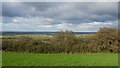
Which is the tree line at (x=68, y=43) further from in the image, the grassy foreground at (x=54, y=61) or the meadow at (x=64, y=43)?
the grassy foreground at (x=54, y=61)

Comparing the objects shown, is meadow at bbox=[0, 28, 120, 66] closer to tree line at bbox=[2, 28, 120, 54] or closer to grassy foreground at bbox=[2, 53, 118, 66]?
tree line at bbox=[2, 28, 120, 54]

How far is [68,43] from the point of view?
13164 mm

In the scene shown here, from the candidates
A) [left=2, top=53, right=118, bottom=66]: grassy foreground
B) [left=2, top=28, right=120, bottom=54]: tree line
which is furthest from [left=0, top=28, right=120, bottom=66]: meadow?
[left=2, top=53, right=118, bottom=66]: grassy foreground

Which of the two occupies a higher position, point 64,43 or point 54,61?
point 64,43

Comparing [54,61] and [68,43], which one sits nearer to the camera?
[54,61]

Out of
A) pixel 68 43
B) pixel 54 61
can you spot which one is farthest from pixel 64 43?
pixel 54 61

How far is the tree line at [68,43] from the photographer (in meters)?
12.7

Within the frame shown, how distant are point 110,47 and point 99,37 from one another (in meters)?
1.46

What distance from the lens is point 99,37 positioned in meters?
13.4

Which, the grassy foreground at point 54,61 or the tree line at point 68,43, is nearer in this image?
the grassy foreground at point 54,61

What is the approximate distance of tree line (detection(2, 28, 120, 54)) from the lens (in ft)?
41.6

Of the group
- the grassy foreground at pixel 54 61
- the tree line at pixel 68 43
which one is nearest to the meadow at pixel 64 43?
the tree line at pixel 68 43

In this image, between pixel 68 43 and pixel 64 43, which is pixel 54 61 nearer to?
pixel 64 43

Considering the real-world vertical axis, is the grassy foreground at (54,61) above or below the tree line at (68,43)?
below
